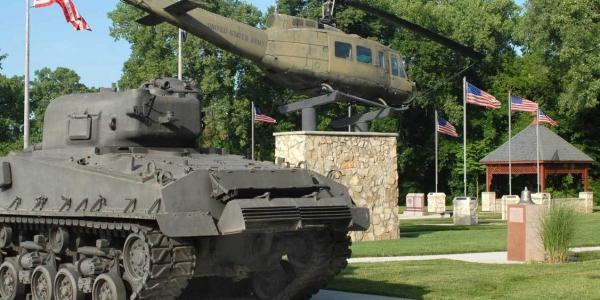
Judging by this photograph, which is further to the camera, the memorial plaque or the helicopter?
the helicopter

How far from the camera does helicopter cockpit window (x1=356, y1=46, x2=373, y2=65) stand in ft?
80.3

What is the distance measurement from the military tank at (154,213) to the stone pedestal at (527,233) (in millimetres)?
7576

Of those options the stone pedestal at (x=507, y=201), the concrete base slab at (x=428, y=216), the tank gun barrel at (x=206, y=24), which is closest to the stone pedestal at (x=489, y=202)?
the concrete base slab at (x=428, y=216)

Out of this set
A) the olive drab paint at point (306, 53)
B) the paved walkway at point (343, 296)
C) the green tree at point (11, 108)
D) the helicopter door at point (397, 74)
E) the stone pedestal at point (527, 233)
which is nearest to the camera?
the paved walkway at point (343, 296)

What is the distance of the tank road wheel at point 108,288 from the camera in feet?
33.9

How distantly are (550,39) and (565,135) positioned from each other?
370 inches

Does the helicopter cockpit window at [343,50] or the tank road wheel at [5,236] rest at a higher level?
the helicopter cockpit window at [343,50]

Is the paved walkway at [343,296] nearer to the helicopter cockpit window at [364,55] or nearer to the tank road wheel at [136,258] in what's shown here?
the tank road wheel at [136,258]

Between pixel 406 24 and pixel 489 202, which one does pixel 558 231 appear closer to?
pixel 406 24

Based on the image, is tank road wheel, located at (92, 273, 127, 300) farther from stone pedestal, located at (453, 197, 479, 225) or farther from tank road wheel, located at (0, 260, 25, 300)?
stone pedestal, located at (453, 197, 479, 225)

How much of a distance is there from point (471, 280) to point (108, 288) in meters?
6.37

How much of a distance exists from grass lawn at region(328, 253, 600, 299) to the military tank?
2254mm

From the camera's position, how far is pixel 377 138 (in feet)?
80.7

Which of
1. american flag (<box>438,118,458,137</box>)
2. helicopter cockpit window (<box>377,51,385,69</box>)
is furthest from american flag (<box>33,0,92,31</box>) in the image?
american flag (<box>438,118,458,137</box>)
